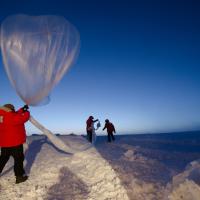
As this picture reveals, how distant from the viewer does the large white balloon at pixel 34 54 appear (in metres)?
6.86

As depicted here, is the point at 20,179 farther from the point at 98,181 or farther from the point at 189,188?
the point at 189,188

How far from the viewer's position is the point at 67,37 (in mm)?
7609

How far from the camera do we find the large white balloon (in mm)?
6863

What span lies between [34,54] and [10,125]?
2.00m

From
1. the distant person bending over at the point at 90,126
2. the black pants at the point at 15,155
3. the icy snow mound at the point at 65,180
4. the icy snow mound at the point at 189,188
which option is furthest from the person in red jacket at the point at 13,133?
the distant person bending over at the point at 90,126

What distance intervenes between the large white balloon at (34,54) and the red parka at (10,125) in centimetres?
59

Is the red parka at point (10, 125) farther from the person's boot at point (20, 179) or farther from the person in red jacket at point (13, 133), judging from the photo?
the person's boot at point (20, 179)

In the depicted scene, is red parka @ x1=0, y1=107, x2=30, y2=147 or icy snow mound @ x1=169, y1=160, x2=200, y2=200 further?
red parka @ x1=0, y1=107, x2=30, y2=147

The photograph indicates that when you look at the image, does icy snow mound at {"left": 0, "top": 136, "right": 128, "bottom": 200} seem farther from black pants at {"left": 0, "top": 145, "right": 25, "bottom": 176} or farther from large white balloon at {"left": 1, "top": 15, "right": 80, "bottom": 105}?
large white balloon at {"left": 1, "top": 15, "right": 80, "bottom": 105}

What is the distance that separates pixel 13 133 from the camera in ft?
21.4

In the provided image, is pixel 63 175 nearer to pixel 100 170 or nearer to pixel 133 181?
pixel 100 170

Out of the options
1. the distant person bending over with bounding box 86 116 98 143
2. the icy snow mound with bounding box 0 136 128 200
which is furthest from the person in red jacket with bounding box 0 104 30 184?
the distant person bending over with bounding box 86 116 98 143

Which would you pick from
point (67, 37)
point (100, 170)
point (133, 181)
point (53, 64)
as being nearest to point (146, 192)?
point (133, 181)

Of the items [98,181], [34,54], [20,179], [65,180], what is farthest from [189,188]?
[34,54]
